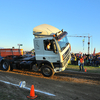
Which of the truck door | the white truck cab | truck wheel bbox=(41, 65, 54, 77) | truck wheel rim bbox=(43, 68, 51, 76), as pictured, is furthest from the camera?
truck wheel rim bbox=(43, 68, 51, 76)

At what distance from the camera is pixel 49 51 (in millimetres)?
8164

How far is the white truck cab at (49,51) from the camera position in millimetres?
7846

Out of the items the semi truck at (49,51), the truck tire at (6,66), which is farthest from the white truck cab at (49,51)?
the truck tire at (6,66)

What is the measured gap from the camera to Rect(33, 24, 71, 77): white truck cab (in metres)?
7.85

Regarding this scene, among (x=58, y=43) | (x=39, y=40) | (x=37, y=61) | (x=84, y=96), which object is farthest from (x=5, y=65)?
(x=84, y=96)

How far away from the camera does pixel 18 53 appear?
12.6 m

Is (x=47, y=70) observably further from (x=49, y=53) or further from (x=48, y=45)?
(x=48, y=45)

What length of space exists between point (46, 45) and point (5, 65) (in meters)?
5.57

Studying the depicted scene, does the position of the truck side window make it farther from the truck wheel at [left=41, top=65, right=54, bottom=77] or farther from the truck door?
the truck wheel at [left=41, top=65, right=54, bottom=77]

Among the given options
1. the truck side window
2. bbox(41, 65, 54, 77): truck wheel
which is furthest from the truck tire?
the truck side window

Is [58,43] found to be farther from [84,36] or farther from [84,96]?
[84,36]

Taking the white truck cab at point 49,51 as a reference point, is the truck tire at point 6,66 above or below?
below

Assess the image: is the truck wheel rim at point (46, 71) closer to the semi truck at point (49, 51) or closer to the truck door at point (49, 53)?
the semi truck at point (49, 51)

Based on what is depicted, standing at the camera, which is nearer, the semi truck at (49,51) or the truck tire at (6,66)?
the semi truck at (49,51)
